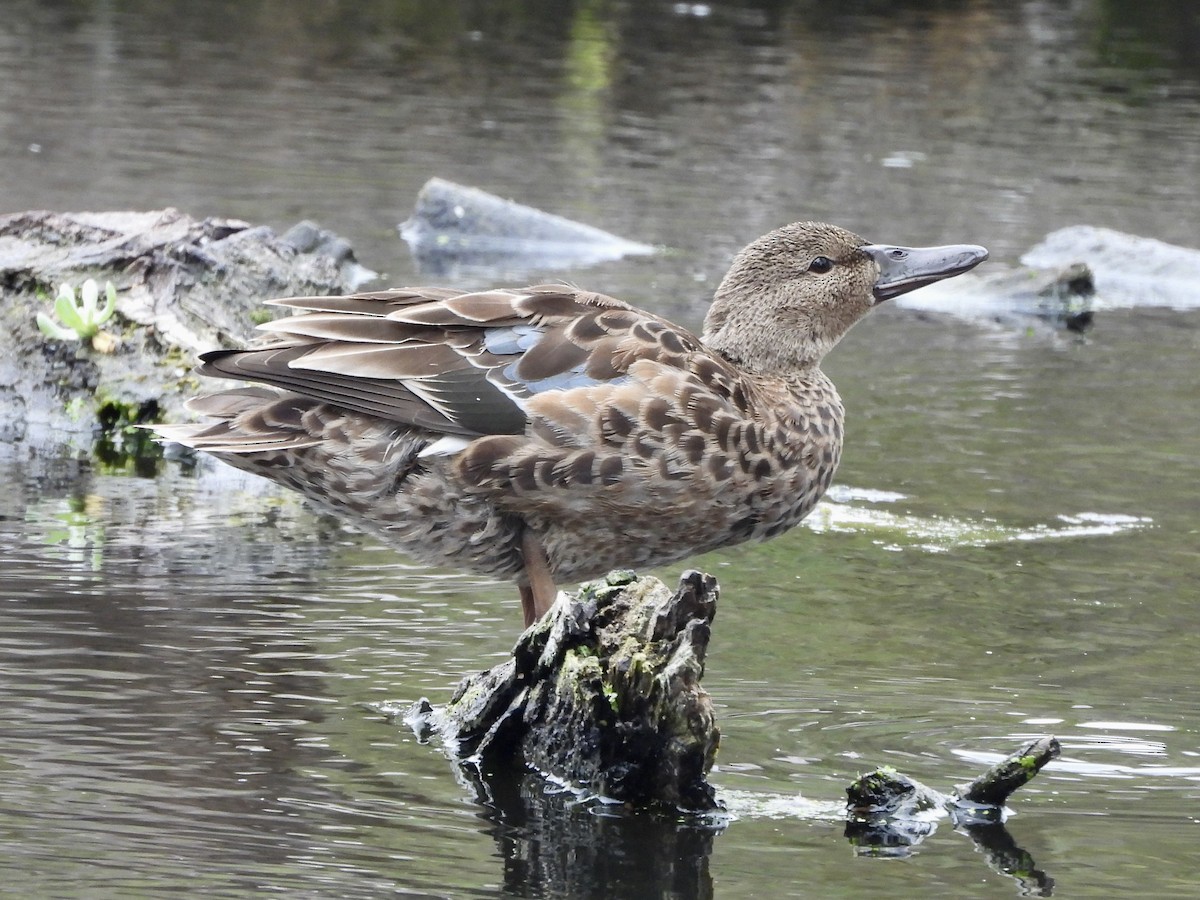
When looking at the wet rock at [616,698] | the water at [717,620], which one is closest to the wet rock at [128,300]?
the water at [717,620]

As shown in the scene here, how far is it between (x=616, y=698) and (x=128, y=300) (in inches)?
208

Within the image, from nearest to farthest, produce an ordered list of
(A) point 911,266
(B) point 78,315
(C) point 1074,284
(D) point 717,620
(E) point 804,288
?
1. (D) point 717,620
2. (E) point 804,288
3. (A) point 911,266
4. (B) point 78,315
5. (C) point 1074,284

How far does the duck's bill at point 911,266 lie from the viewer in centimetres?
746

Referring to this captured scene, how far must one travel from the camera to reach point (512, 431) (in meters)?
6.12

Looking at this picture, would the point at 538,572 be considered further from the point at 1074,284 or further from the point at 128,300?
the point at 1074,284

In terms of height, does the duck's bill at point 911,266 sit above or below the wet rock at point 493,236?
above

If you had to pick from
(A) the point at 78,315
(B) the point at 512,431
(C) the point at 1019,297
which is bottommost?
(C) the point at 1019,297

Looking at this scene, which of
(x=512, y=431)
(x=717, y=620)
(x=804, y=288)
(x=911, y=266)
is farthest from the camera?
(x=911, y=266)

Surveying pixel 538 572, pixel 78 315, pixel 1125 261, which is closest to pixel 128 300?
pixel 78 315

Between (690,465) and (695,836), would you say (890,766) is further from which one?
(690,465)

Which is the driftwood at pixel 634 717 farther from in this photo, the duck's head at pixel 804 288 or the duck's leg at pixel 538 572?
the duck's head at pixel 804 288

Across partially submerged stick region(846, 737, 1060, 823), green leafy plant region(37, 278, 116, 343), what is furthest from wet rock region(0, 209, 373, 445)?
partially submerged stick region(846, 737, 1060, 823)

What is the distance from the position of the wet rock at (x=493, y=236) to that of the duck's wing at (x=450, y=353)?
8040 mm

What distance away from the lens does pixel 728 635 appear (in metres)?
A: 6.88
